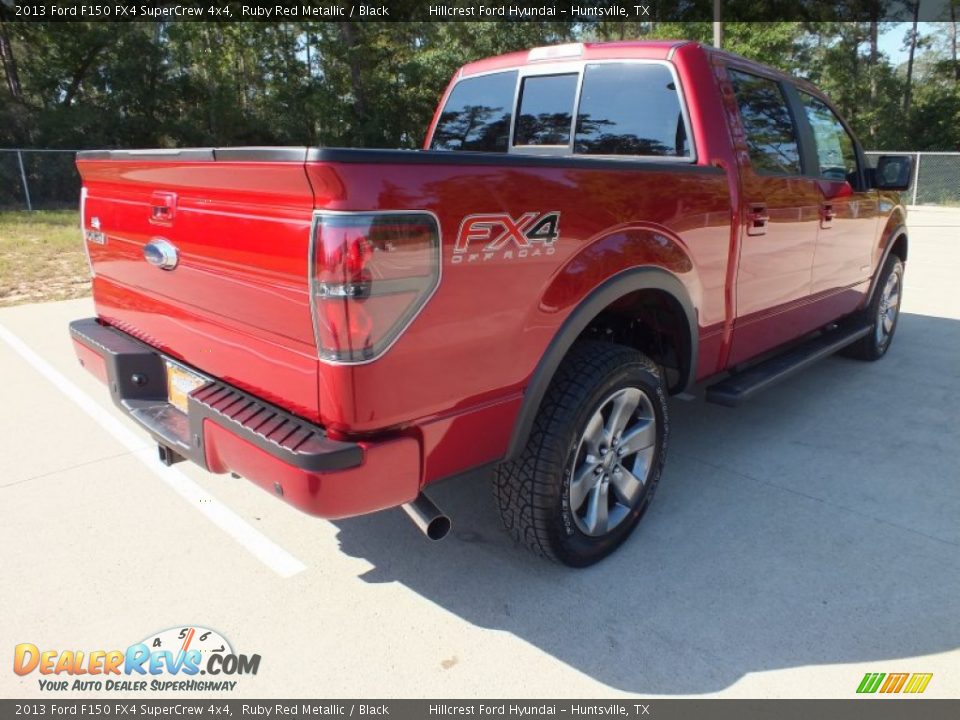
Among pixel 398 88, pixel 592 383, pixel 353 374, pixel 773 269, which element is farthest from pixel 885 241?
pixel 398 88

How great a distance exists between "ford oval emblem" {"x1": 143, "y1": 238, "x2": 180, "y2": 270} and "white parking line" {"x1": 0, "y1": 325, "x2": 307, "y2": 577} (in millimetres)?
1188

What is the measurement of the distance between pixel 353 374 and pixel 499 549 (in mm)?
1350

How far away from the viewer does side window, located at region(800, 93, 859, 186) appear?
13.8 feet

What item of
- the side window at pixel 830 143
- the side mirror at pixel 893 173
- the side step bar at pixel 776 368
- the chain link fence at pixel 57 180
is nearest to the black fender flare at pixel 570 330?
the side step bar at pixel 776 368

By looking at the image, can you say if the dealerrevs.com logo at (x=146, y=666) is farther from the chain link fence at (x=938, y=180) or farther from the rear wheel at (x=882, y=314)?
the chain link fence at (x=938, y=180)

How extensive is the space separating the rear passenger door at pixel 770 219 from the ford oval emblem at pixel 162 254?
8.12 feet

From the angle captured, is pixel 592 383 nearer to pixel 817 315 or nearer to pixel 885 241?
pixel 817 315

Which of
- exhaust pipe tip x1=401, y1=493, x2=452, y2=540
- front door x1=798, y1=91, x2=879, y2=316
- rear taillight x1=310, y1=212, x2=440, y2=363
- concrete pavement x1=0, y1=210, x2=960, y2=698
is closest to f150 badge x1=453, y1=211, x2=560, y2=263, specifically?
rear taillight x1=310, y1=212, x2=440, y2=363

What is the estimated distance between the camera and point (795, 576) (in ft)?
8.98

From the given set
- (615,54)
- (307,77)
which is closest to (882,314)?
(615,54)

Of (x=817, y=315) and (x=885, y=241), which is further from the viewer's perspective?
(x=885, y=241)

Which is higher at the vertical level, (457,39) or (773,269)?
(457,39)

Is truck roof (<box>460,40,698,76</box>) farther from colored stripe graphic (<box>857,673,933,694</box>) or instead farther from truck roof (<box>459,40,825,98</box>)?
colored stripe graphic (<box>857,673,933,694</box>)

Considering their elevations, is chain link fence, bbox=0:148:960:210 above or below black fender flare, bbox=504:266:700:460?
above
